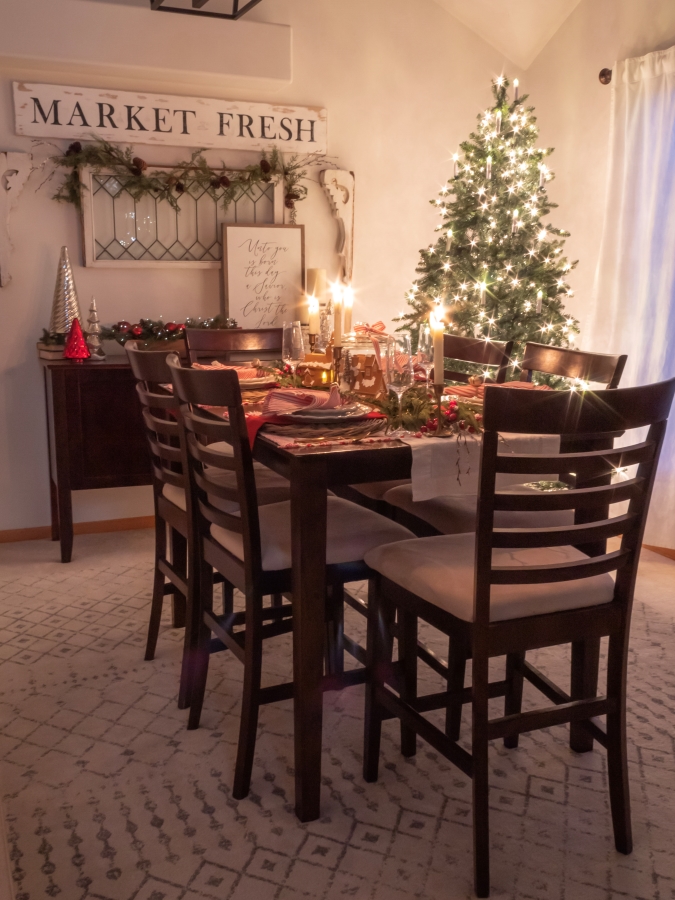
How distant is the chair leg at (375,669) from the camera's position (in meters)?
1.94

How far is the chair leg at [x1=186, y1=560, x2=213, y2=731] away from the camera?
214 cm

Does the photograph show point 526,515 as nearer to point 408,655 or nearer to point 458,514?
point 458,514

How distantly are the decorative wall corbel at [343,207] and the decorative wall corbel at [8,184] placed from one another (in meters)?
1.41

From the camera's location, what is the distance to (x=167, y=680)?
2492 mm

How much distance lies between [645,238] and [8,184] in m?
2.85

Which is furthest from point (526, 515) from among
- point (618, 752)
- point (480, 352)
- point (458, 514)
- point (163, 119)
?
point (163, 119)

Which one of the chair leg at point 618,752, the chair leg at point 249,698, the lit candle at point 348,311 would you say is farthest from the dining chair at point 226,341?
the chair leg at point 618,752

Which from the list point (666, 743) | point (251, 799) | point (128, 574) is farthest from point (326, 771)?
point (128, 574)

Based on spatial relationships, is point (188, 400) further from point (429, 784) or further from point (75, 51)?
point (75, 51)

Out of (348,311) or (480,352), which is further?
(348,311)

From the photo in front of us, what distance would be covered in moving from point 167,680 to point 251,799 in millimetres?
670

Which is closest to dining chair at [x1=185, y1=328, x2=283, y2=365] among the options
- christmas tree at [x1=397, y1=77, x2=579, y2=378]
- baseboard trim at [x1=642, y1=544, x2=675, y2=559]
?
christmas tree at [x1=397, y1=77, x2=579, y2=378]

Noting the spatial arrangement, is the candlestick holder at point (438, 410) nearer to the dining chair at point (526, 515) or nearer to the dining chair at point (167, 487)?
the dining chair at point (526, 515)

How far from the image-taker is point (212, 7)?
12.2 ft
